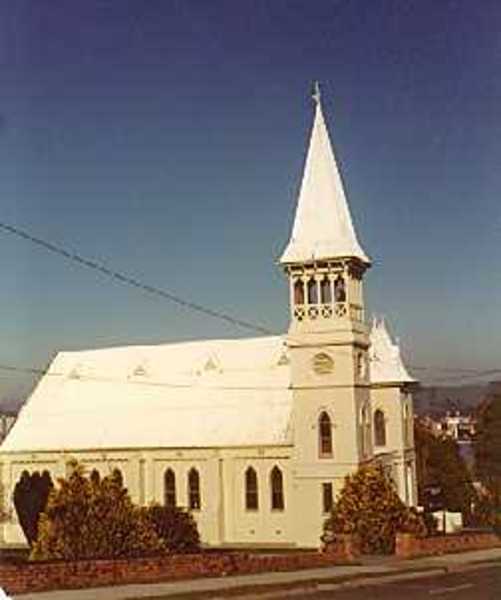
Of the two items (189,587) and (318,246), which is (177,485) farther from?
(189,587)

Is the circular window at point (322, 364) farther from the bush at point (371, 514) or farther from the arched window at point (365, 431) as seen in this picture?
the bush at point (371, 514)

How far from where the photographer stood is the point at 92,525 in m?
16.5

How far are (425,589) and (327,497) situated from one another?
13846 mm

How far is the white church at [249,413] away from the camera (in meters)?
28.9

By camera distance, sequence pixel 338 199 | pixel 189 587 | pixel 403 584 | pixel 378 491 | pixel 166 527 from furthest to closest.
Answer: pixel 338 199
pixel 378 491
pixel 166 527
pixel 403 584
pixel 189 587

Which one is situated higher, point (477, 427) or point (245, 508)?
point (477, 427)

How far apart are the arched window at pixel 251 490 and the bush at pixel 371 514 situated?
3.07m

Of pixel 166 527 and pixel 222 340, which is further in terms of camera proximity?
pixel 222 340

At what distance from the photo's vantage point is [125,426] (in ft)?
98.8

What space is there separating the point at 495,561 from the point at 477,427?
13.7m

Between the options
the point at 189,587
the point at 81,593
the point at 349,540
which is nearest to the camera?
the point at 81,593

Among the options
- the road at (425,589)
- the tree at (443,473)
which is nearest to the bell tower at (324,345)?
the tree at (443,473)

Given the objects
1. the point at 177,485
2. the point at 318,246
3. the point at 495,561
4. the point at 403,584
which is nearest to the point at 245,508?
the point at 177,485

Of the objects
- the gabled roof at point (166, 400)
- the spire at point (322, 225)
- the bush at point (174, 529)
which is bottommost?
the bush at point (174, 529)
